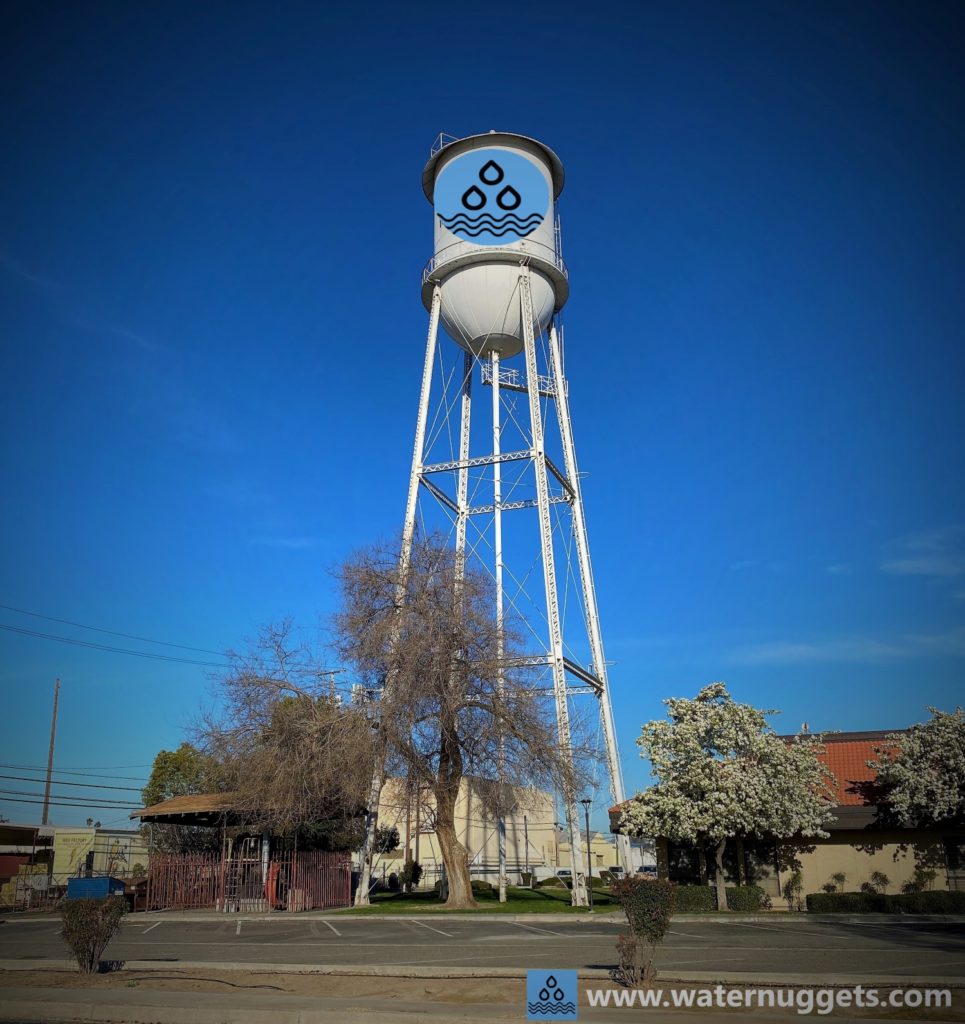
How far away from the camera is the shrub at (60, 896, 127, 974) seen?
40.8ft

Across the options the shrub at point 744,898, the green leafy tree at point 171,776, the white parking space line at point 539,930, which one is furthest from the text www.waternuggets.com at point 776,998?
the green leafy tree at point 171,776

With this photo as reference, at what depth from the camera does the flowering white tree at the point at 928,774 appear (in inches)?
923

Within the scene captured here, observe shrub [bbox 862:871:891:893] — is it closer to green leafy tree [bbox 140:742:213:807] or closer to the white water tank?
the white water tank

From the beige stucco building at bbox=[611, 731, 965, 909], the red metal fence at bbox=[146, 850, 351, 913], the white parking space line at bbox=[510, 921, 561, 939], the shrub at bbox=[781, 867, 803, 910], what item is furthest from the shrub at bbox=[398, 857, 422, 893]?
the white parking space line at bbox=[510, 921, 561, 939]

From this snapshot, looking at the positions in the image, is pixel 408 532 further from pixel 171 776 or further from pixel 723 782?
pixel 171 776

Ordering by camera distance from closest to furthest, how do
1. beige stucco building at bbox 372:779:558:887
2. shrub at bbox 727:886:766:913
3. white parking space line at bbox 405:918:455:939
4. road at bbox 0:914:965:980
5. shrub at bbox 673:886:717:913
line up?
road at bbox 0:914:965:980 < white parking space line at bbox 405:918:455:939 < shrub at bbox 727:886:766:913 < shrub at bbox 673:886:717:913 < beige stucco building at bbox 372:779:558:887

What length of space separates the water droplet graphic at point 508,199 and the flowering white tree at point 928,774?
787 inches

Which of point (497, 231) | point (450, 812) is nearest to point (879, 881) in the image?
point (450, 812)

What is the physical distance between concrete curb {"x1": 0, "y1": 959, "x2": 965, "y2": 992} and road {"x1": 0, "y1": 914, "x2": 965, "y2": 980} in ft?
1.12

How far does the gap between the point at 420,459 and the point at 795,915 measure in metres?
16.9

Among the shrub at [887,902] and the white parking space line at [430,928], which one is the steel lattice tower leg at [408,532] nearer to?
the white parking space line at [430,928]

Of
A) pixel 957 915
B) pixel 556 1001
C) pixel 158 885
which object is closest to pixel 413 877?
pixel 158 885

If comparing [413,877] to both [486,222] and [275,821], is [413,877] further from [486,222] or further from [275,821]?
[486,222]

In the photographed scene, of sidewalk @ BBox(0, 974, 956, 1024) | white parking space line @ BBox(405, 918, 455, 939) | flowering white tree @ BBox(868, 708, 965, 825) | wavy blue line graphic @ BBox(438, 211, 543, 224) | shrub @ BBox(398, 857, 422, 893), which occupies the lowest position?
shrub @ BBox(398, 857, 422, 893)
